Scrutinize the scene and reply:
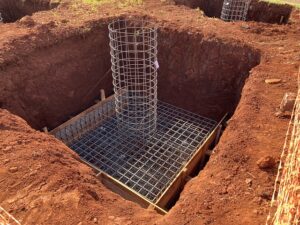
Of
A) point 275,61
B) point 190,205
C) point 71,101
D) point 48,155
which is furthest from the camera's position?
point 71,101

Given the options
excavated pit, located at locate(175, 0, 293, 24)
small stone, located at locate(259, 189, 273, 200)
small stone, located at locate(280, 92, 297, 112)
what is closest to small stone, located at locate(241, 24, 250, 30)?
excavated pit, located at locate(175, 0, 293, 24)

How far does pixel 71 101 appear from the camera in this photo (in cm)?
728

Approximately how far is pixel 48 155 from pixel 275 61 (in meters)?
5.21

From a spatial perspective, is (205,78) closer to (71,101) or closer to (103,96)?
(103,96)

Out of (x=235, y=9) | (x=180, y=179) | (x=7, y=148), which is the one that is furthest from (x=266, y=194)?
(x=235, y=9)

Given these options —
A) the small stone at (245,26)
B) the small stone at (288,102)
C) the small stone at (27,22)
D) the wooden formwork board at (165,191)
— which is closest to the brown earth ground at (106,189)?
the small stone at (288,102)

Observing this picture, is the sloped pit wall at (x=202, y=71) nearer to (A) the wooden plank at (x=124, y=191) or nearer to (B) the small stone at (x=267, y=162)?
(B) the small stone at (x=267, y=162)

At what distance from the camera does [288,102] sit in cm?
468

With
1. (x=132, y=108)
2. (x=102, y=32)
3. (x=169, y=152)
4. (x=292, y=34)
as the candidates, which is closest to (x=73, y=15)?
(x=102, y=32)

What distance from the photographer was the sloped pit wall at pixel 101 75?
622cm

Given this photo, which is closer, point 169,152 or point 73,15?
point 169,152

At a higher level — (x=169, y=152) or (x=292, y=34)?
(x=292, y=34)

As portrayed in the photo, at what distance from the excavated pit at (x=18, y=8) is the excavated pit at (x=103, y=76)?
3.89m

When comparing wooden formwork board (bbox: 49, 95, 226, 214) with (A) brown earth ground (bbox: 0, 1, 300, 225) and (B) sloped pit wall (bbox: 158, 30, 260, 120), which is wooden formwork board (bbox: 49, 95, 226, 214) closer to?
(A) brown earth ground (bbox: 0, 1, 300, 225)
